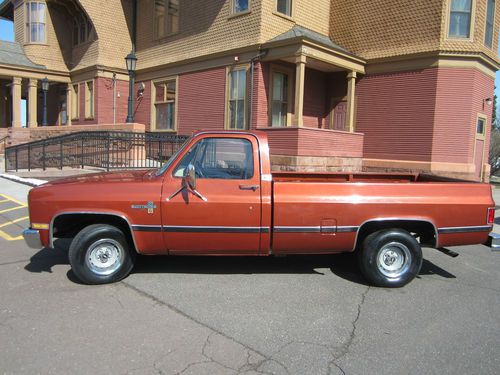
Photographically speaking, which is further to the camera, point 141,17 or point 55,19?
point 55,19

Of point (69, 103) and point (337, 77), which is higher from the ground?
point (337, 77)

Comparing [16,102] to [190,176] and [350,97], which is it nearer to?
[350,97]

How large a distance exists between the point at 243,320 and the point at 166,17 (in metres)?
17.6

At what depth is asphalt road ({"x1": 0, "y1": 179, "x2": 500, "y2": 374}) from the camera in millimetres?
3404

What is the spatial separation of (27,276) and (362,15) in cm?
1478

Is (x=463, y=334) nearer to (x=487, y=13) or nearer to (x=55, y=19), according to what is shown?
(x=487, y=13)

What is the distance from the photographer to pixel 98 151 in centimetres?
1617

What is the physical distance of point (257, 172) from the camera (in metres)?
5.06

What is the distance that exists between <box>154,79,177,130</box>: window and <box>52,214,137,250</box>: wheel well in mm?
13945

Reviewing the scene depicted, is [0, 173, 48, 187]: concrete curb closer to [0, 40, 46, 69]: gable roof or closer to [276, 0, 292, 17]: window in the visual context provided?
[276, 0, 292, 17]: window

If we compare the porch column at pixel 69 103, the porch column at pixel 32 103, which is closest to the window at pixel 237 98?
the porch column at pixel 69 103

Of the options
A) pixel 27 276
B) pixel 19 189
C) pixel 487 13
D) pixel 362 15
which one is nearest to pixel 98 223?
pixel 27 276

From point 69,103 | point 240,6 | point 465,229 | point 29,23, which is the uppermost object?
point 29,23

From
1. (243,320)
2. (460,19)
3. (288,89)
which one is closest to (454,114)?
(460,19)
